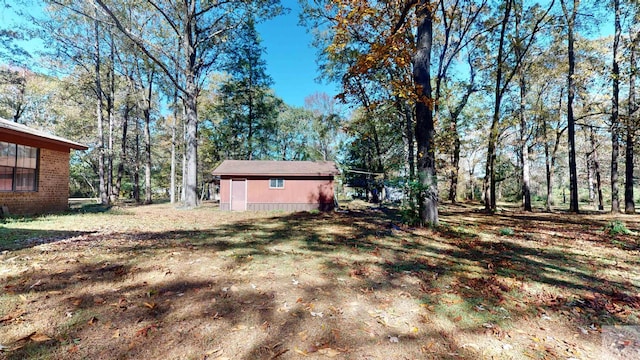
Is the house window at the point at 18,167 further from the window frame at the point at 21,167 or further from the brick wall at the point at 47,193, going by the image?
the brick wall at the point at 47,193

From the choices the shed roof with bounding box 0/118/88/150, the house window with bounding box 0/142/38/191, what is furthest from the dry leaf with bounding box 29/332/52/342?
the house window with bounding box 0/142/38/191

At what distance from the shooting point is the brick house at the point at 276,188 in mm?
15422

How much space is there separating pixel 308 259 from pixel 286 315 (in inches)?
78.6

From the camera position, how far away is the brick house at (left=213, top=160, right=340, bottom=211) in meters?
15.4

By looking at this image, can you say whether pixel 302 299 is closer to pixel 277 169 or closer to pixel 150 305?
pixel 150 305

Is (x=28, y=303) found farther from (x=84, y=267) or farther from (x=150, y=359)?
(x=150, y=359)

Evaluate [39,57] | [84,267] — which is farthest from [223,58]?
[84,267]

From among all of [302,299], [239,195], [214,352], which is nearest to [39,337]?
[214,352]

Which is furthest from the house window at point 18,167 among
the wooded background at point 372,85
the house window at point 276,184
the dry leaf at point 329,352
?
the dry leaf at point 329,352

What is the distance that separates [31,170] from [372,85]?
1692 centimetres

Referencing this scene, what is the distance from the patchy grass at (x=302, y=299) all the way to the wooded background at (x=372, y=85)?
13.2 ft

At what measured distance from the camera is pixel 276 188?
15680mm

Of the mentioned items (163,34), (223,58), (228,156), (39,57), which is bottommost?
(228,156)

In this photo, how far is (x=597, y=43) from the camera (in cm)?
1369
